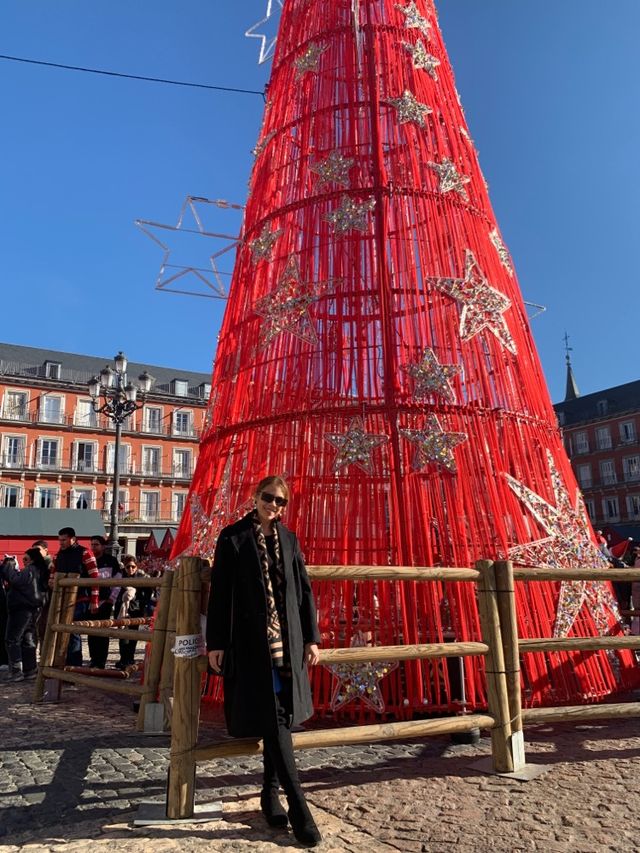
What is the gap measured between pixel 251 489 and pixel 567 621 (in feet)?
8.43

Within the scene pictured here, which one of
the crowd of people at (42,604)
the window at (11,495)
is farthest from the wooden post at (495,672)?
the window at (11,495)

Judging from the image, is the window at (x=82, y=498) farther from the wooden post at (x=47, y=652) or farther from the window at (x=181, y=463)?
the wooden post at (x=47, y=652)

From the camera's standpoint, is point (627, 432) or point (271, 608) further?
point (627, 432)

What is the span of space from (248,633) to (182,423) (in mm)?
45274

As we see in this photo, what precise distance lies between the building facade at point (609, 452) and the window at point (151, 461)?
95.1 ft

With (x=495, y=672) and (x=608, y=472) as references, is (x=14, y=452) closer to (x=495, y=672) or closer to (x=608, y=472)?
(x=608, y=472)

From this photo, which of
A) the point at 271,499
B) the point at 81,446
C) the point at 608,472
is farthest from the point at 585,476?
the point at 271,499

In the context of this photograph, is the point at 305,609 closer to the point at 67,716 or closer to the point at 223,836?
the point at 223,836

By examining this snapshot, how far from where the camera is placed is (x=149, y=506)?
44.1 metres

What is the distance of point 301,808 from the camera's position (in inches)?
107

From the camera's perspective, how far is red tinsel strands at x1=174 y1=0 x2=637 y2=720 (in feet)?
15.6

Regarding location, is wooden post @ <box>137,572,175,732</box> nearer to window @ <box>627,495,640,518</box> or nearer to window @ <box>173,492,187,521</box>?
window @ <box>173,492,187,521</box>

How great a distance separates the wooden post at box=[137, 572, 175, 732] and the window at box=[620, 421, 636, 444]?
46.8 metres

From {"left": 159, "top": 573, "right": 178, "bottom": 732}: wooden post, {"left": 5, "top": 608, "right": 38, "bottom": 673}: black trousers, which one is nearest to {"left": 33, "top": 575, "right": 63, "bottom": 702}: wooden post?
{"left": 5, "top": 608, "right": 38, "bottom": 673}: black trousers
